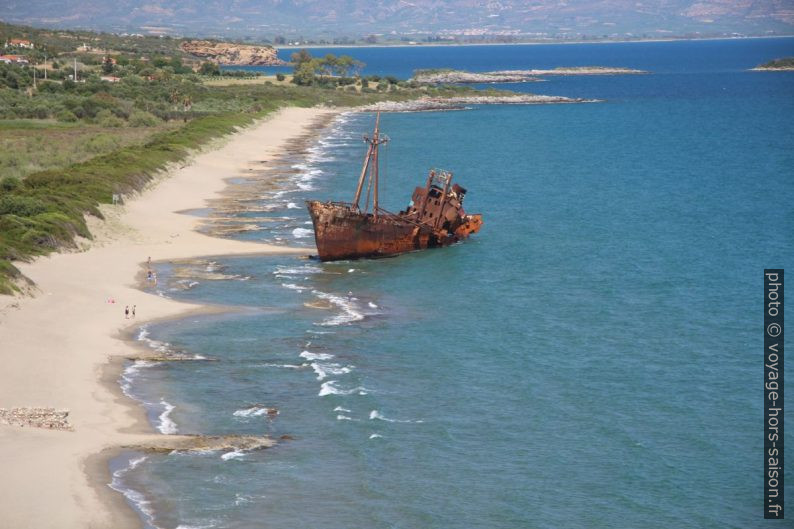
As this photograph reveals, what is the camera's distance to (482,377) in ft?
122

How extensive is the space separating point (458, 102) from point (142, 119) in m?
71.8

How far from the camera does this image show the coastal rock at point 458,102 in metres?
166

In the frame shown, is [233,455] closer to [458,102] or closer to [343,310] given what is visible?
[343,310]

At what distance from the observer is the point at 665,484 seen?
2909cm

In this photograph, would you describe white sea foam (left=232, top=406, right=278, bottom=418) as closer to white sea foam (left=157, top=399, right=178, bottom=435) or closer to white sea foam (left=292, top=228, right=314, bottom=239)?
white sea foam (left=157, top=399, right=178, bottom=435)

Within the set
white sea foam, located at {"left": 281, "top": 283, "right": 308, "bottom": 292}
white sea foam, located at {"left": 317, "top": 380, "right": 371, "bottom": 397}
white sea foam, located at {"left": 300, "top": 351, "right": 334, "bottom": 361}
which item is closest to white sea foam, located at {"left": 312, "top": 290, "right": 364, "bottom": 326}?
white sea foam, located at {"left": 281, "top": 283, "right": 308, "bottom": 292}

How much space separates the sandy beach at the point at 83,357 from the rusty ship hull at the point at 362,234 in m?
3.58

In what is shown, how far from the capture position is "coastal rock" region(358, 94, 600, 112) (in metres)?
166

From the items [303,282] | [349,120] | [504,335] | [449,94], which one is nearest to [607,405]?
[504,335]

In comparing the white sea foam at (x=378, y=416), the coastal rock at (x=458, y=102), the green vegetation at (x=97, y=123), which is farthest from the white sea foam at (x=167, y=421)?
the coastal rock at (x=458, y=102)

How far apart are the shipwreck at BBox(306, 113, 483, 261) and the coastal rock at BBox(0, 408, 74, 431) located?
936 inches

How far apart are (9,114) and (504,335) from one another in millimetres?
84590

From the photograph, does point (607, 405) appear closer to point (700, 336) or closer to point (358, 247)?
point (700, 336)

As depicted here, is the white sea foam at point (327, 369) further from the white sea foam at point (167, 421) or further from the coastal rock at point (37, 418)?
the coastal rock at point (37, 418)
